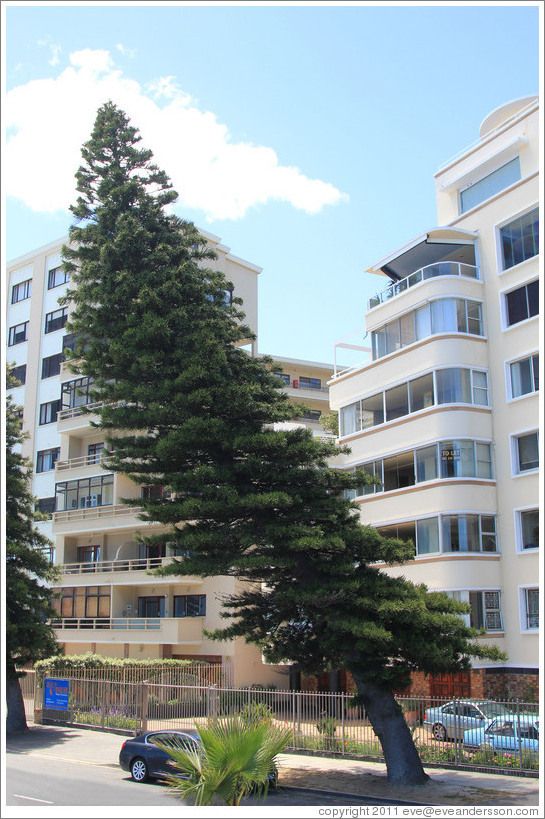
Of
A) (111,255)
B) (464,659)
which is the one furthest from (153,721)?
(111,255)

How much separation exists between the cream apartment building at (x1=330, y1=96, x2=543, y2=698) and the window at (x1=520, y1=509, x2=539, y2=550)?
0.13 feet

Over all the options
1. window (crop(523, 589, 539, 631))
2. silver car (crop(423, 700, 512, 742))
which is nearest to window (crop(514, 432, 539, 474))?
window (crop(523, 589, 539, 631))

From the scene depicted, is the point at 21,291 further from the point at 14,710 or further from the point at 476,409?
the point at 476,409

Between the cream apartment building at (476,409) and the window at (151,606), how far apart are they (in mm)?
12328

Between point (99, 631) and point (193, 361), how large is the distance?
74.5 ft

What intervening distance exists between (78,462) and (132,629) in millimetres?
10052

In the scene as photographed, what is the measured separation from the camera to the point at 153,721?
90.4 ft

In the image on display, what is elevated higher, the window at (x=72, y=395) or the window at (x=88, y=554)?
the window at (x=72, y=395)

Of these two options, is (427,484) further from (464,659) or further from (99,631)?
(99,631)

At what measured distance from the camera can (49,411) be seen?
4569 cm

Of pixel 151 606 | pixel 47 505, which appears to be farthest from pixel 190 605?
pixel 47 505

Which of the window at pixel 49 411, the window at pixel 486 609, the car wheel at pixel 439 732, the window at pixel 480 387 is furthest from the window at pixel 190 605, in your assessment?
the car wheel at pixel 439 732

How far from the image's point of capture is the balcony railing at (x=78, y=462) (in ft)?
136

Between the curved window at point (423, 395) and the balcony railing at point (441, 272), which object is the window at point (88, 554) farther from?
the balcony railing at point (441, 272)
